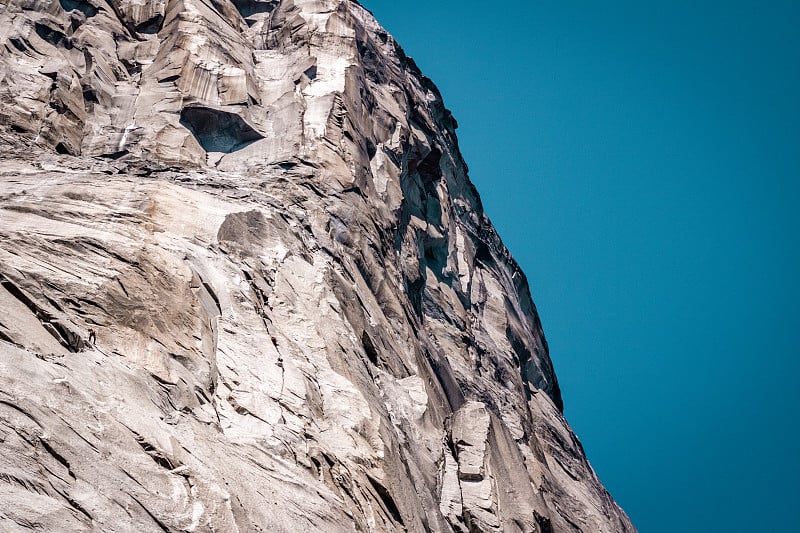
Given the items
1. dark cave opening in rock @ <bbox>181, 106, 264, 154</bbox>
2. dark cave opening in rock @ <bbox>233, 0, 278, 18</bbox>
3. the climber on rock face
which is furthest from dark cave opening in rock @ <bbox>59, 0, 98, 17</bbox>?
the climber on rock face

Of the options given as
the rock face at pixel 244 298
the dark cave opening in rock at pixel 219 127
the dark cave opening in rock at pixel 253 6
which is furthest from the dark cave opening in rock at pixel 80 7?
the dark cave opening in rock at pixel 219 127

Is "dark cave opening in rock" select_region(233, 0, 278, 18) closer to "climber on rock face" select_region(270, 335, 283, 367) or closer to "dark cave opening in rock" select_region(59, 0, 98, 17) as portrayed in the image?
"dark cave opening in rock" select_region(59, 0, 98, 17)

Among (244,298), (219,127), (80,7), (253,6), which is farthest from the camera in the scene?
(253,6)

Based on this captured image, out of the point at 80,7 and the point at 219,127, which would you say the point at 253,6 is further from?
the point at 219,127

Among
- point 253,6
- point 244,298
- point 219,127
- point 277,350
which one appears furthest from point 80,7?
point 277,350

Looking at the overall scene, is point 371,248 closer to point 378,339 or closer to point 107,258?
point 378,339

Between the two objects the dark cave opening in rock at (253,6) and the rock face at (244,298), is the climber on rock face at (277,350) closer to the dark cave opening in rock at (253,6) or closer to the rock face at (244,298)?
the rock face at (244,298)
